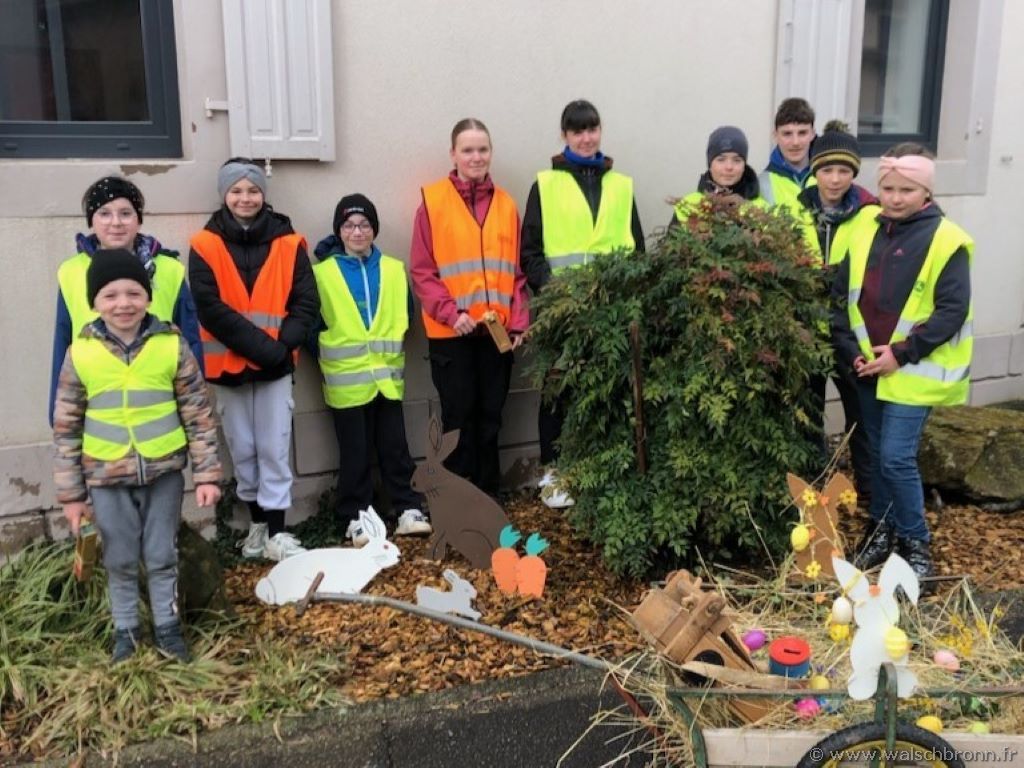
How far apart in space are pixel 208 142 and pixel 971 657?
12.5ft

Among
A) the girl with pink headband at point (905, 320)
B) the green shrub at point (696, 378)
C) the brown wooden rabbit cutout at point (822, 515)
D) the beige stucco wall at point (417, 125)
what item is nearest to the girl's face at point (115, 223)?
the beige stucco wall at point (417, 125)

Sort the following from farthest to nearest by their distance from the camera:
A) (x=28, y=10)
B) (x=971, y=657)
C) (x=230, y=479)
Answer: (x=230, y=479), (x=28, y=10), (x=971, y=657)

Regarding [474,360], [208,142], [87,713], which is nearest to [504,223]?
[474,360]

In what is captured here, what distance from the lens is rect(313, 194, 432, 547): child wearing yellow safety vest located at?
4.58 meters

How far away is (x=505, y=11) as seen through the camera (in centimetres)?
499

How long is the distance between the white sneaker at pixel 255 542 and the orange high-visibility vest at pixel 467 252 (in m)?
1.30

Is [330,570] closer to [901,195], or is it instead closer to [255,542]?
[255,542]

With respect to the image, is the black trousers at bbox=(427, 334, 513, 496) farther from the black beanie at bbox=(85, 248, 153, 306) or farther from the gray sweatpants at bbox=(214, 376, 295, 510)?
the black beanie at bbox=(85, 248, 153, 306)

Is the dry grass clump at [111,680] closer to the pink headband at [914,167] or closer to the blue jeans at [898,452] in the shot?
the blue jeans at [898,452]

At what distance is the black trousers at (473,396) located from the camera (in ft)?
16.0

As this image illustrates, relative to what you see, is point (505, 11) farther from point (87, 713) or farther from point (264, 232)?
point (87, 713)

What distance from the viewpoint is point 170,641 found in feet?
11.4

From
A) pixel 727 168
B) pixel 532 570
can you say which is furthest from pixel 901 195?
pixel 532 570

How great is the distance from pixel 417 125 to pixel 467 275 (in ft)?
2.79
